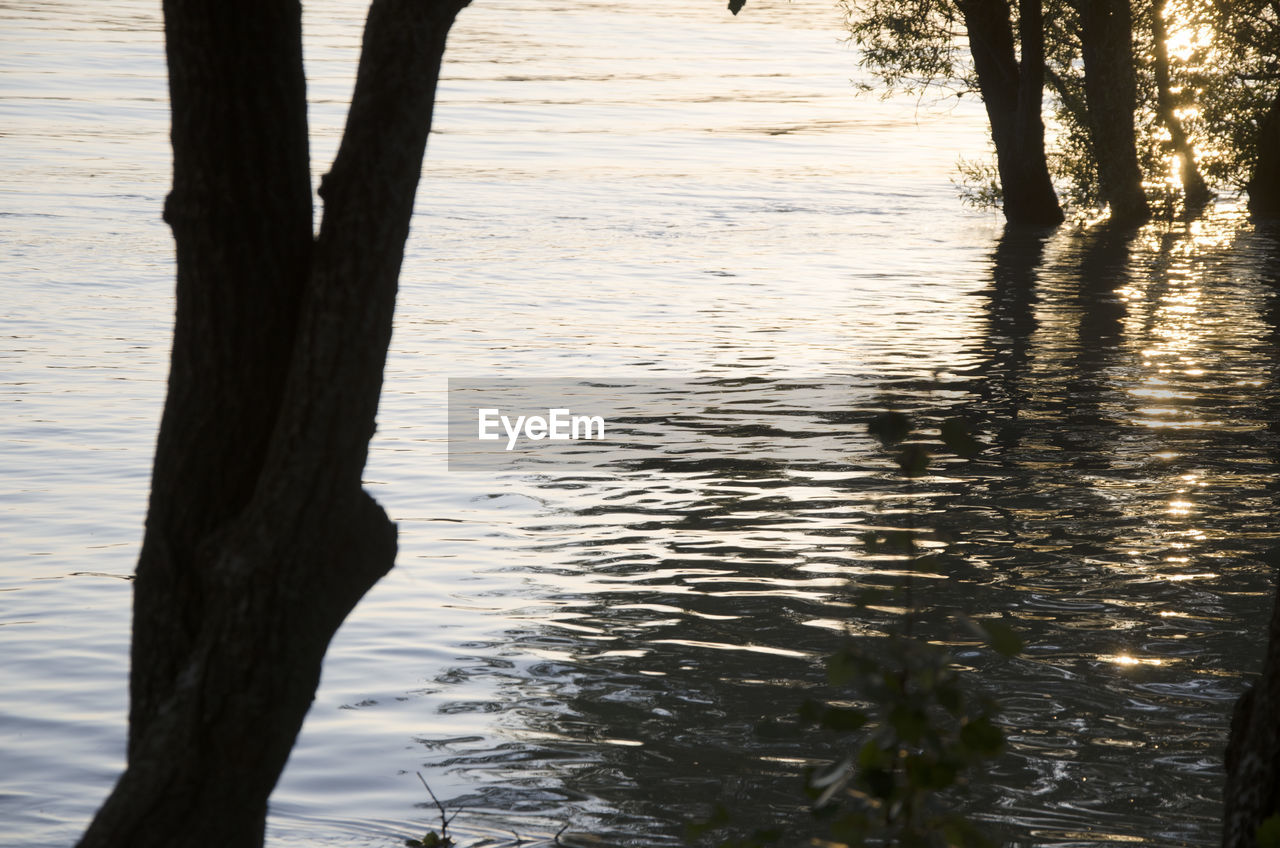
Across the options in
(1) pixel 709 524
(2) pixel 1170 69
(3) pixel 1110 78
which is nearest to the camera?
(1) pixel 709 524

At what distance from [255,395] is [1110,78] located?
27455 mm

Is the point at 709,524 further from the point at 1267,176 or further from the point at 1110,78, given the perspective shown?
the point at 1267,176

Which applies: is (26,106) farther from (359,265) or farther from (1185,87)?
(359,265)

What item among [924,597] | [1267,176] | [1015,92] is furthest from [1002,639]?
[1267,176]

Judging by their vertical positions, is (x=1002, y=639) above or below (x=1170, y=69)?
below

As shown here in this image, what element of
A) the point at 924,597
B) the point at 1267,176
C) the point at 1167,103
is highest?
the point at 1167,103

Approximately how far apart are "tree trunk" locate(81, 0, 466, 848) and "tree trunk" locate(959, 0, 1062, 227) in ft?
89.0

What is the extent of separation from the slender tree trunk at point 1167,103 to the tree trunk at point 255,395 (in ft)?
91.7

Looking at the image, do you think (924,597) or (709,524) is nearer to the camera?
(924,597)

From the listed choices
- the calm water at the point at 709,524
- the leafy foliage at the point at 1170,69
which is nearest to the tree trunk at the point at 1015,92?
the leafy foliage at the point at 1170,69

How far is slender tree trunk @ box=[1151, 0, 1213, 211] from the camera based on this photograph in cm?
3000

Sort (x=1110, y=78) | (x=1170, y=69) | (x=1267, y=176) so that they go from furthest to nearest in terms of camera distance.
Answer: (x=1267, y=176) < (x=1170, y=69) < (x=1110, y=78)

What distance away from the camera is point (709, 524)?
10.9 meters

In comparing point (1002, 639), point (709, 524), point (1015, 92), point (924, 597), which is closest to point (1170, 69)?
point (1015, 92)
